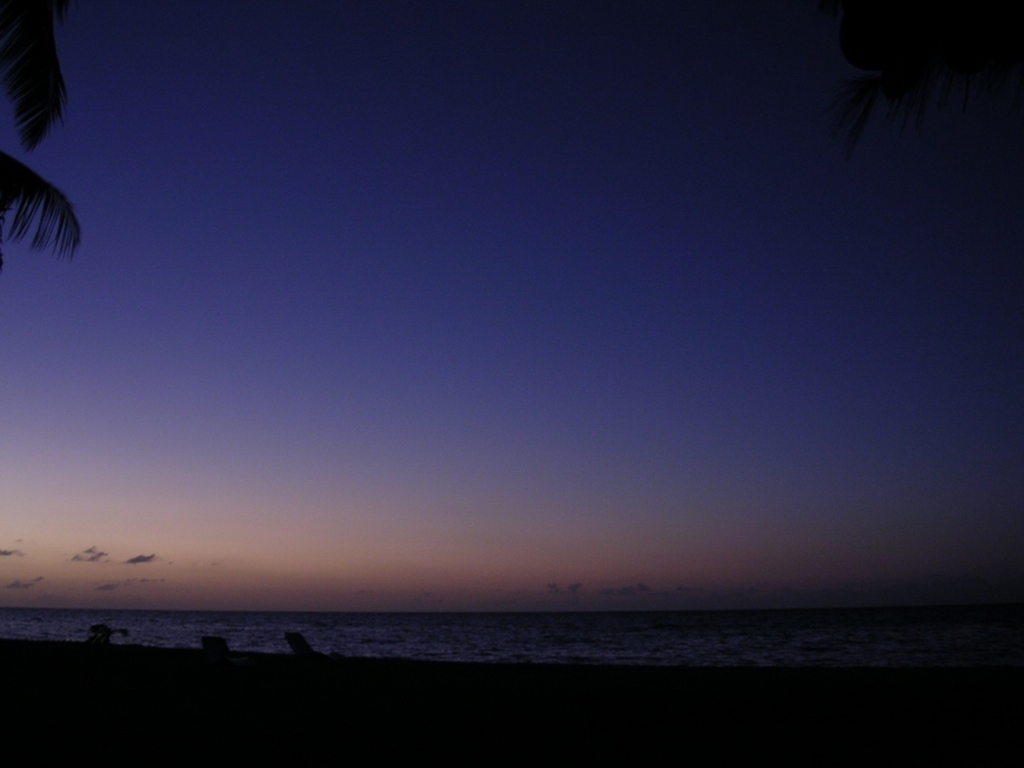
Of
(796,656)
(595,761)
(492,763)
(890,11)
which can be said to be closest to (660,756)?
(595,761)

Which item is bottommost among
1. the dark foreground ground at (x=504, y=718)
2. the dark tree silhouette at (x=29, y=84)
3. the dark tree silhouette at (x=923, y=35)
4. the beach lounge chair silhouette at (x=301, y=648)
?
the dark foreground ground at (x=504, y=718)

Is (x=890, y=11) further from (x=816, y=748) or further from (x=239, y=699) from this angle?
(x=239, y=699)

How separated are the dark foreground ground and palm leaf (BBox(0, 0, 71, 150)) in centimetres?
572

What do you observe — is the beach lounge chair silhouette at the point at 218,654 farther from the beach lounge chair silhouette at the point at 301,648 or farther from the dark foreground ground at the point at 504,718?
the beach lounge chair silhouette at the point at 301,648

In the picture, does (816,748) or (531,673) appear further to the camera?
(531,673)

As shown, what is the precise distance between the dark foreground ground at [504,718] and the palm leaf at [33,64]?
5.72m

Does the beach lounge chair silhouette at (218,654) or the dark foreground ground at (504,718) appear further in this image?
the beach lounge chair silhouette at (218,654)

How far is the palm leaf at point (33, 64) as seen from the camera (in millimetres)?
6402

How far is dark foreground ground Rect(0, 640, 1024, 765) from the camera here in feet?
20.3

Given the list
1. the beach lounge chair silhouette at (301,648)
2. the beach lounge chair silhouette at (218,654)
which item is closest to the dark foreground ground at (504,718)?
Answer: the beach lounge chair silhouette at (218,654)

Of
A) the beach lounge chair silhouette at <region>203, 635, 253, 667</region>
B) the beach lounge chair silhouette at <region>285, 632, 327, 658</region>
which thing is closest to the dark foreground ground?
the beach lounge chair silhouette at <region>203, 635, 253, 667</region>

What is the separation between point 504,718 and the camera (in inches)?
309

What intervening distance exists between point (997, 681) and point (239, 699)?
11144 mm

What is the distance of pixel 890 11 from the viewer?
4320 millimetres
